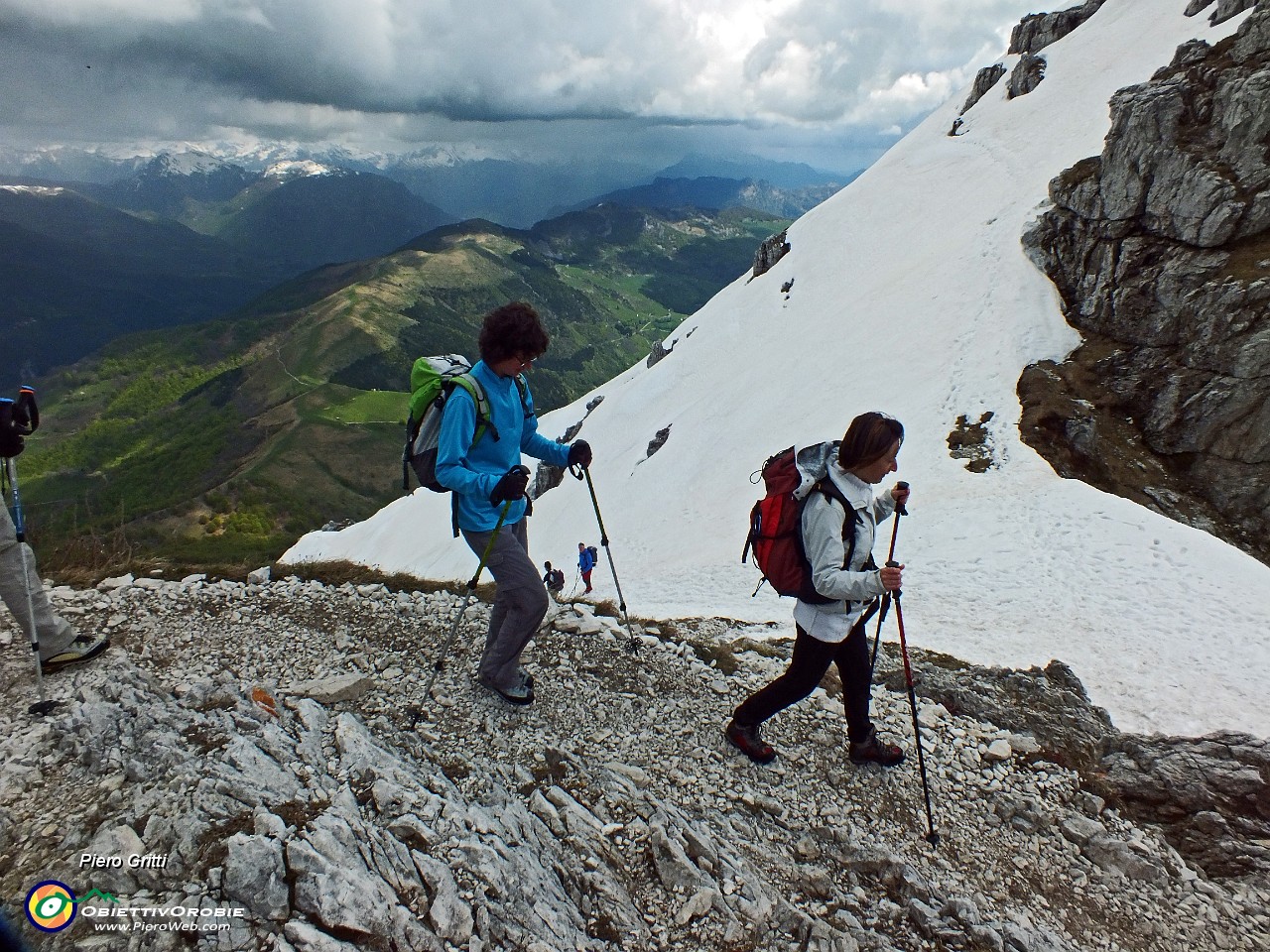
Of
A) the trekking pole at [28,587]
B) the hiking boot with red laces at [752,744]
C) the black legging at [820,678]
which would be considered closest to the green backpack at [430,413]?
the black legging at [820,678]

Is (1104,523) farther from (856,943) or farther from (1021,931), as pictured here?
(856,943)

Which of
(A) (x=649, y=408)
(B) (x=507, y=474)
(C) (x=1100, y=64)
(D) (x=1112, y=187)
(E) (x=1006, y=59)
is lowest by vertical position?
(A) (x=649, y=408)

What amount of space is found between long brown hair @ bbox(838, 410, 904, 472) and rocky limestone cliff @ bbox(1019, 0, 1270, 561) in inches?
792

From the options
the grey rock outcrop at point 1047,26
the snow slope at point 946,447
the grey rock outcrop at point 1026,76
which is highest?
the grey rock outcrop at point 1047,26

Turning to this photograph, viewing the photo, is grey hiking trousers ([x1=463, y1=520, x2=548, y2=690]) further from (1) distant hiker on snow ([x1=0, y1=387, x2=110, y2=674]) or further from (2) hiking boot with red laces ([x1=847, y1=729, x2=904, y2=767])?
(1) distant hiker on snow ([x1=0, y1=387, x2=110, y2=674])

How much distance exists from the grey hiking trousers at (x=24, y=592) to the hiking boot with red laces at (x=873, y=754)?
30.9 ft

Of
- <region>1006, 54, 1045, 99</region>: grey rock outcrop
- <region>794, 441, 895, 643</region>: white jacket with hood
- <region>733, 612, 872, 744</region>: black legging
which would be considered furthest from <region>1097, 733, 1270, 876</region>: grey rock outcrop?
<region>1006, 54, 1045, 99</region>: grey rock outcrop

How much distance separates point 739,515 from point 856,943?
2425 centimetres

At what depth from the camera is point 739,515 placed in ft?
95.3

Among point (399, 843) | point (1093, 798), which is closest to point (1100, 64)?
point (1093, 798)

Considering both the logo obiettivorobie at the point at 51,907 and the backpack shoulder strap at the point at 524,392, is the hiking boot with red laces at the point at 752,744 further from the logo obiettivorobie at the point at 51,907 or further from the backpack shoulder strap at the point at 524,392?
the logo obiettivorobie at the point at 51,907

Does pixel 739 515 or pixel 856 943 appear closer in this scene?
pixel 856 943

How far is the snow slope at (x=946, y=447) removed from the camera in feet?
43.1

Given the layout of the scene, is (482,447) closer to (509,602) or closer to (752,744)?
(509,602)
